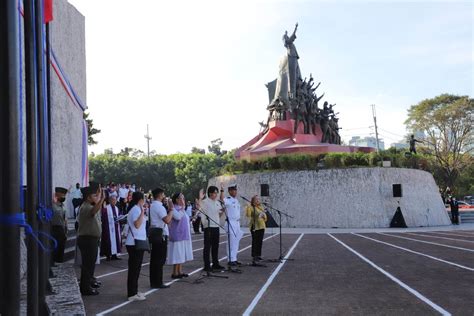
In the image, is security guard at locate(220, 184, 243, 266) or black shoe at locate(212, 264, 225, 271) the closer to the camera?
black shoe at locate(212, 264, 225, 271)

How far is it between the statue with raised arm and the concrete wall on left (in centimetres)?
1581

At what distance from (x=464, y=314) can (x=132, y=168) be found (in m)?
53.0

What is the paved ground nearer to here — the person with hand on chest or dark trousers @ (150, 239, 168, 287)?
dark trousers @ (150, 239, 168, 287)

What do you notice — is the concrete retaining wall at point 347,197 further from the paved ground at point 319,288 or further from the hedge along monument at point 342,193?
the paved ground at point 319,288

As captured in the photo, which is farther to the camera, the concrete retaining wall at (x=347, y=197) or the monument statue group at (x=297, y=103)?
the monument statue group at (x=297, y=103)

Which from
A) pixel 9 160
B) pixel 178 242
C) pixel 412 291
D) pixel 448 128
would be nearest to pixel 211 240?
pixel 178 242

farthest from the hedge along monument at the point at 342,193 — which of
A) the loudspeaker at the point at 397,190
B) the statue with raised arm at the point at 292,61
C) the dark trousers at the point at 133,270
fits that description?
the dark trousers at the point at 133,270

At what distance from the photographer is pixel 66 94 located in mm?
19750

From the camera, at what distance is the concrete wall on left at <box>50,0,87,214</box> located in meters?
18.0

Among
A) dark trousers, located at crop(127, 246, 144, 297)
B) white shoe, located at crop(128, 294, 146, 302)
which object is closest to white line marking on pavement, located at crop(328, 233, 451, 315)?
white shoe, located at crop(128, 294, 146, 302)

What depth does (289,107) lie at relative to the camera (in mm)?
32281

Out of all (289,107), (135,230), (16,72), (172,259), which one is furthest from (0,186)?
(289,107)

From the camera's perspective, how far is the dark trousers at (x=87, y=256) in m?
6.79

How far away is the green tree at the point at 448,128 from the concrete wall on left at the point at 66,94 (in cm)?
3183
